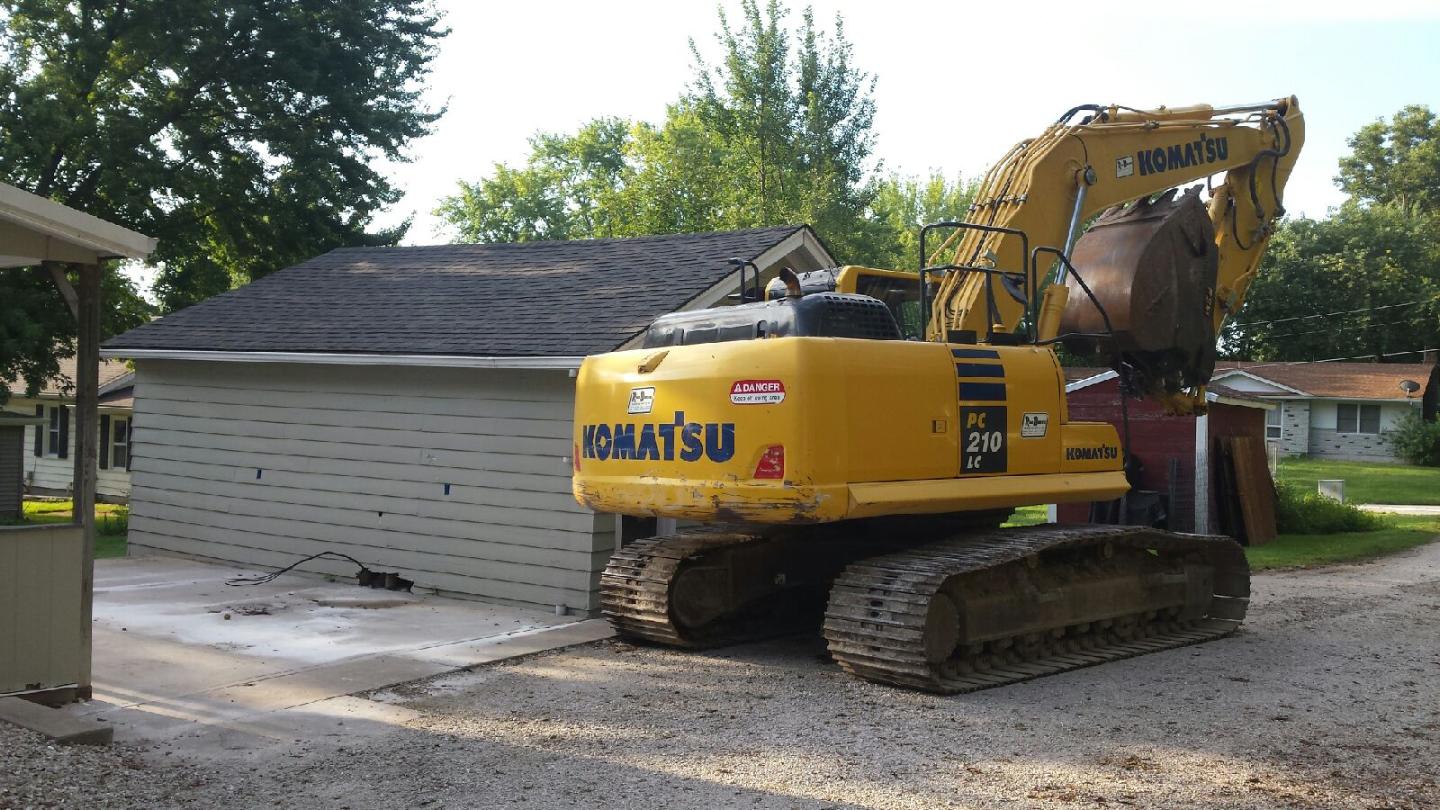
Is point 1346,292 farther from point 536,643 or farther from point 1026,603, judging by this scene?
point 536,643

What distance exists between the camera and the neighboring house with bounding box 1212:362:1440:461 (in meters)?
39.0

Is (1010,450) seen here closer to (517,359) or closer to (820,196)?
(517,359)

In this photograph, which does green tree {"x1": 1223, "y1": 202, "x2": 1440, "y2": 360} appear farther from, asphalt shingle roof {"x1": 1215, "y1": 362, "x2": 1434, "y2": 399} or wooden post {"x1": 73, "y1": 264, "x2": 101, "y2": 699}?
wooden post {"x1": 73, "y1": 264, "x2": 101, "y2": 699}

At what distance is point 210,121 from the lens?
24469 millimetres

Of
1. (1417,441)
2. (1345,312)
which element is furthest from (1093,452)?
(1345,312)

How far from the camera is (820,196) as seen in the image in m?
36.1

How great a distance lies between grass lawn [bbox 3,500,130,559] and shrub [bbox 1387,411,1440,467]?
34649 millimetres

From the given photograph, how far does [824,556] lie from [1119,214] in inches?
145

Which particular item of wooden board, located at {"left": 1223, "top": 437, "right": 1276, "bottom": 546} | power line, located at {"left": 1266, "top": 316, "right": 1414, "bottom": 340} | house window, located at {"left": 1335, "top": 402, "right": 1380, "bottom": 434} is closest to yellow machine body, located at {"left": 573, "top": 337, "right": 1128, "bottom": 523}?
wooden board, located at {"left": 1223, "top": 437, "right": 1276, "bottom": 546}

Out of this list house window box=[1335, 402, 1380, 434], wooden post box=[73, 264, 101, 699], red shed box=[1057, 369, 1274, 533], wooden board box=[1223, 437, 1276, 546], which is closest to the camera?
wooden post box=[73, 264, 101, 699]

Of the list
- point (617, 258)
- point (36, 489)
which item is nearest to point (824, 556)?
point (617, 258)

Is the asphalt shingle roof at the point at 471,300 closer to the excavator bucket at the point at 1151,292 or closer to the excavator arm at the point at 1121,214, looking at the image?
the excavator arm at the point at 1121,214

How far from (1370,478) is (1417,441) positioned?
656 centimetres

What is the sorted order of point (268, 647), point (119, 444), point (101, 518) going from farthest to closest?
1. point (119, 444)
2. point (101, 518)
3. point (268, 647)
